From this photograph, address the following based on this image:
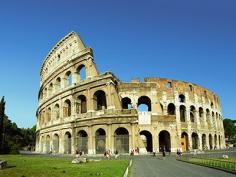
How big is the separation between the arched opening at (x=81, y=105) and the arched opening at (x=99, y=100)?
6.53 ft

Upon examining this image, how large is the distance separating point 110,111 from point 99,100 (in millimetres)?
5665

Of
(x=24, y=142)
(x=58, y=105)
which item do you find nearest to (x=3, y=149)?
(x=58, y=105)

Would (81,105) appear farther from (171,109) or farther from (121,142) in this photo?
(171,109)

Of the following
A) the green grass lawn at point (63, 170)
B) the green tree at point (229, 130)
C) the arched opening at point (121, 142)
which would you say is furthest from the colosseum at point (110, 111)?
the green tree at point (229, 130)

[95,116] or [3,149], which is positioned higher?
[95,116]

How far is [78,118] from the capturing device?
132 ft

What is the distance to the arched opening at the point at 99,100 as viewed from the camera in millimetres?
40281

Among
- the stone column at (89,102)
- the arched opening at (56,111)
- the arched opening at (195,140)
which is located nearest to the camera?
the stone column at (89,102)

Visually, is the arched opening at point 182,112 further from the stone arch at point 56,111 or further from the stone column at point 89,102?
the stone arch at point 56,111

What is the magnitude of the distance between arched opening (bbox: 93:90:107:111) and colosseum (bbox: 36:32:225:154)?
0.38ft

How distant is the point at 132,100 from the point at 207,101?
1857 centimetres

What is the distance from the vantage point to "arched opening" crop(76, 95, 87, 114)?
4216 cm

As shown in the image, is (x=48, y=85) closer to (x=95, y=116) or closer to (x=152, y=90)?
(x=95, y=116)

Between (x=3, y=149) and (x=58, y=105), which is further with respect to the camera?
(x=58, y=105)
